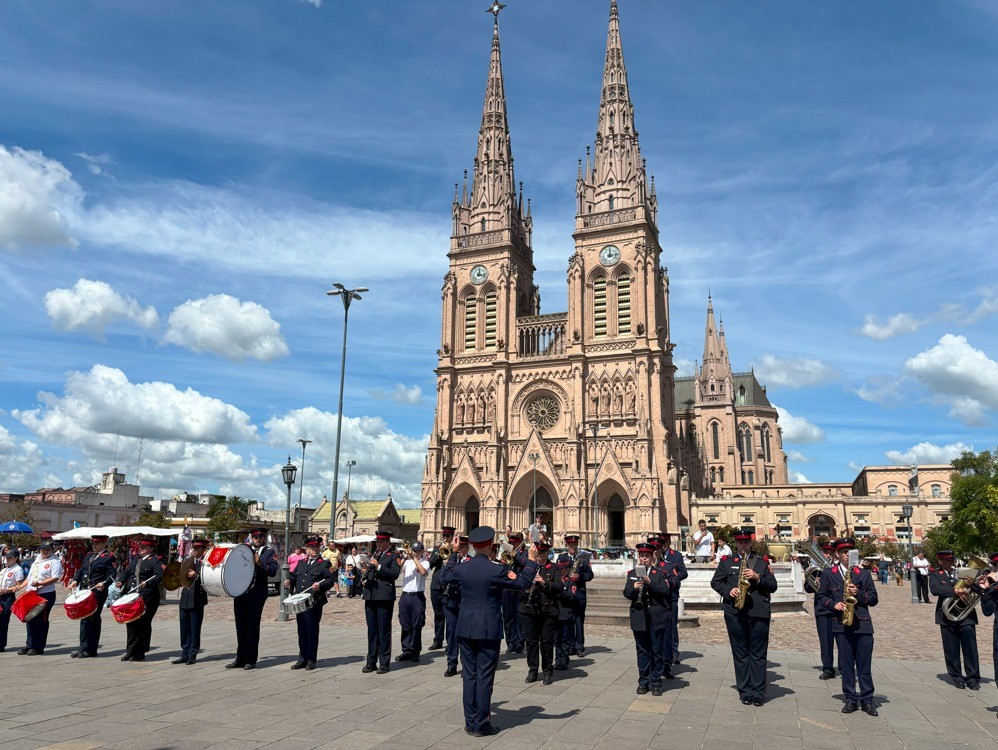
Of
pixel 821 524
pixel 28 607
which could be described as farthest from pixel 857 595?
pixel 821 524

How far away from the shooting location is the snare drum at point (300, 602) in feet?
34.7

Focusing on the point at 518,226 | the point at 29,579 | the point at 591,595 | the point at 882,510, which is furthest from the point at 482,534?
the point at 882,510

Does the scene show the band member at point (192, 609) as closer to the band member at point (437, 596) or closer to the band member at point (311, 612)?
the band member at point (311, 612)

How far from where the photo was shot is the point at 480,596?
789 centimetres

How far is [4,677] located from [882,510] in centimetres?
7389

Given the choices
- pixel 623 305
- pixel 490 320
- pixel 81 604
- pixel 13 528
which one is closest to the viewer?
pixel 81 604

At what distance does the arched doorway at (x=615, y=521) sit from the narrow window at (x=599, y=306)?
1417 cm

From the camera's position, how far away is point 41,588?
1216 cm

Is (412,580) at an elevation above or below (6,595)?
above

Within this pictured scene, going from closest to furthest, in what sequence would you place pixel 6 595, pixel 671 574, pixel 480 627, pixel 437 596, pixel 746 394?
1. pixel 480 627
2. pixel 671 574
3. pixel 6 595
4. pixel 437 596
5. pixel 746 394

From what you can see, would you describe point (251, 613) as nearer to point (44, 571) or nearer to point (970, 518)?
point (44, 571)

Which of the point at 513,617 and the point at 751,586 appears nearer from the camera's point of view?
the point at 751,586

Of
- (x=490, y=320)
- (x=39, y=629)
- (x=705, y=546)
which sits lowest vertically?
(x=39, y=629)

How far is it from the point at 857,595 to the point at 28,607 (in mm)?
12512
